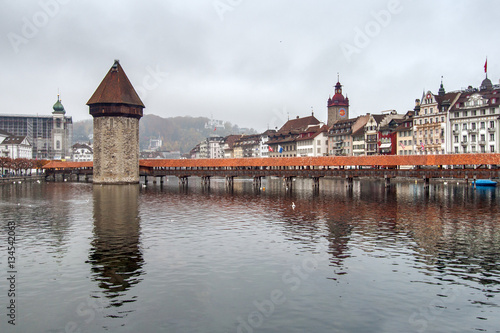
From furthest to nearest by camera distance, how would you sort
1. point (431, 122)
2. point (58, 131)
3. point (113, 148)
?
point (58, 131) < point (431, 122) < point (113, 148)

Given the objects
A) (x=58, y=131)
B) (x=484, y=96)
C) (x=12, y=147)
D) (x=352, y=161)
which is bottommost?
(x=352, y=161)

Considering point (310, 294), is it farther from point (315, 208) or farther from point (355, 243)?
point (315, 208)

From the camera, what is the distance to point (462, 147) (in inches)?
3110

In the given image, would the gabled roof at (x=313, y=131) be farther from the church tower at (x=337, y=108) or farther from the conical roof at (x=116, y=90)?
the conical roof at (x=116, y=90)

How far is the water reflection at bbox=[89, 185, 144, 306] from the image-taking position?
15969 mm

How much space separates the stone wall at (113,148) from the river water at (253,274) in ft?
149

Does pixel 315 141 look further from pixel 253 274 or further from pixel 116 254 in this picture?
pixel 253 274

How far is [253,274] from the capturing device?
17266 millimetres

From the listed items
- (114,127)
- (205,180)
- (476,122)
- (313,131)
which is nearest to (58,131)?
(313,131)

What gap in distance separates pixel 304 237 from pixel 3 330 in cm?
1518

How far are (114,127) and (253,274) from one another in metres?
62.5

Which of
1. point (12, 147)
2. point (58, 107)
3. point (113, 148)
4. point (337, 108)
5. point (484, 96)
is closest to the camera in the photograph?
point (113, 148)

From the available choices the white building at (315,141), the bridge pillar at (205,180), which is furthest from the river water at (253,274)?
the white building at (315,141)

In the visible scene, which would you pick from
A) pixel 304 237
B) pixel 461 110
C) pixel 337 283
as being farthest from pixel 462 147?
pixel 337 283
